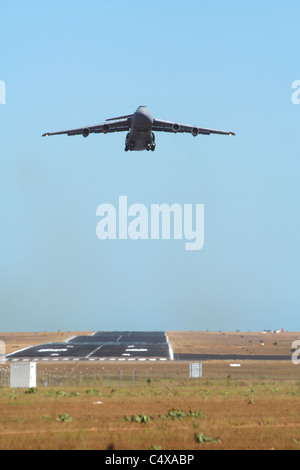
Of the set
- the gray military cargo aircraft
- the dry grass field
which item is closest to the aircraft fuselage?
the gray military cargo aircraft

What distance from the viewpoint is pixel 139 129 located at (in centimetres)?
5384

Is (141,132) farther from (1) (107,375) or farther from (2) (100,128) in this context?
(1) (107,375)

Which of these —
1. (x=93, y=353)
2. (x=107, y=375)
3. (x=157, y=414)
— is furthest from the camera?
(x=93, y=353)

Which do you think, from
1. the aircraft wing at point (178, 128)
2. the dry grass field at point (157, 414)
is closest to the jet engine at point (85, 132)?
the aircraft wing at point (178, 128)

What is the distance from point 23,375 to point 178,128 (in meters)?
23.4

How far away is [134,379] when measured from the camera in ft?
213

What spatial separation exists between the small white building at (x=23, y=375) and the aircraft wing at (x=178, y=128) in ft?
72.8

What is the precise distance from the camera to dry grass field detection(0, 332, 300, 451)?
2758 centimetres

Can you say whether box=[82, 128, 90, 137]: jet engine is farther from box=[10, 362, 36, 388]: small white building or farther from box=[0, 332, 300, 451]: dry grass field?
box=[0, 332, 300, 451]: dry grass field

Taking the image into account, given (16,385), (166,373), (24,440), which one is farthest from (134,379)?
(24,440)

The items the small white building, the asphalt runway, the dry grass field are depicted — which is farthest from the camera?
the asphalt runway

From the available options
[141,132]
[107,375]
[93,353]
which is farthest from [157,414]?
[93,353]
